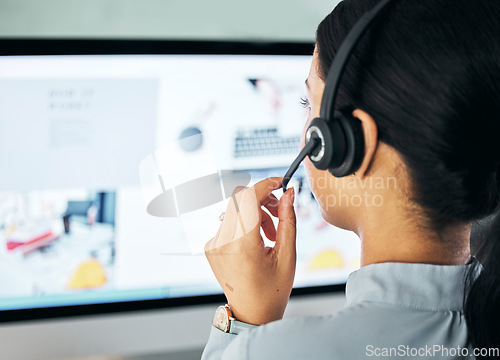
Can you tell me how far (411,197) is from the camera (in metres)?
0.40

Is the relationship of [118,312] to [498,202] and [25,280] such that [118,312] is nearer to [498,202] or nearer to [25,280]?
[25,280]

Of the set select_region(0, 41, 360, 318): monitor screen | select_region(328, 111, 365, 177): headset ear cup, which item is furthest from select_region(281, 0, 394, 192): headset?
select_region(0, 41, 360, 318): monitor screen

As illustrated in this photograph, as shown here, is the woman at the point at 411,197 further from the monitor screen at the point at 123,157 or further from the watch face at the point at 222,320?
the monitor screen at the point at 123,157

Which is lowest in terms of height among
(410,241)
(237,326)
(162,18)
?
(237,326)

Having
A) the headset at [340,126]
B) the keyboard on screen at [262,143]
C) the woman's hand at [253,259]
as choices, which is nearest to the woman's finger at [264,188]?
the woman's hand at [253,259]

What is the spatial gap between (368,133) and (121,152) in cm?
45

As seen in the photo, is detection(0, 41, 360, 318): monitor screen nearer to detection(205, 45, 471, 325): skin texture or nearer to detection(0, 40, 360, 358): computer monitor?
detection(0, 40, 360, 358): computer monitor

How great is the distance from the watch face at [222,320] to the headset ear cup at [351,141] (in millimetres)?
202

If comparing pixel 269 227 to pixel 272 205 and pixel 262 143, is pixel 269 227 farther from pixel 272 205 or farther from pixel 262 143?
pixel 262 143

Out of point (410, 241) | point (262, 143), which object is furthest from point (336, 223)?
point (262, 143)

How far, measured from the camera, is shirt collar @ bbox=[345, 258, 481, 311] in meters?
0.39

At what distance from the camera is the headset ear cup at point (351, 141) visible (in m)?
0.37

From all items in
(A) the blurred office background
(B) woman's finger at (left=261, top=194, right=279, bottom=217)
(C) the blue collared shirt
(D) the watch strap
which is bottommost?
(D) the watch strap

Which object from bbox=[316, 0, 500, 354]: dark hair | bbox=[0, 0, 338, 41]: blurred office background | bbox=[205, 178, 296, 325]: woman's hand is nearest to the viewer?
bbox=[316, 0, 500, 354]: dark hair
